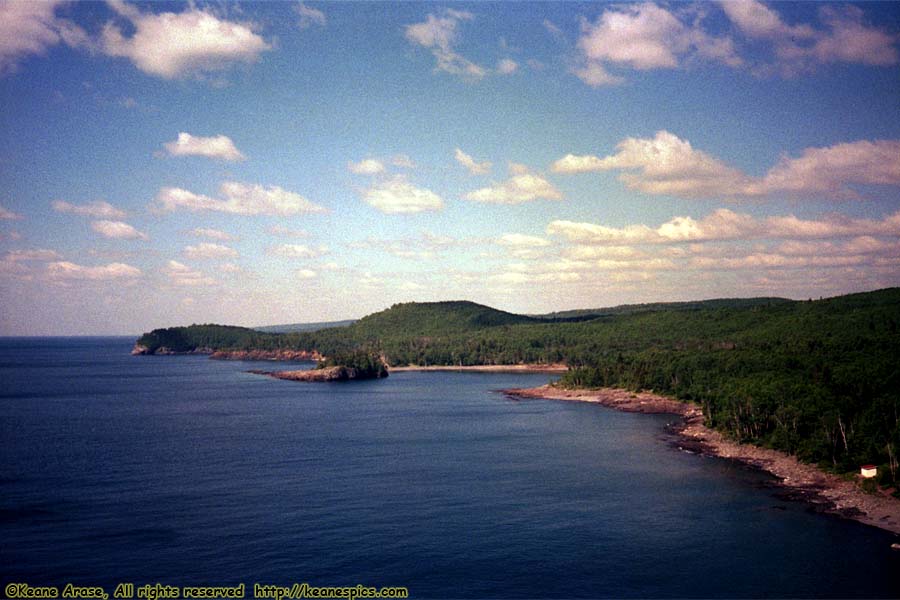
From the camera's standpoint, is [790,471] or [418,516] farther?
[790,471]

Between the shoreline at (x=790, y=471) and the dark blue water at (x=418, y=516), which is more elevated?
the shoreline at (x=790, y=471)

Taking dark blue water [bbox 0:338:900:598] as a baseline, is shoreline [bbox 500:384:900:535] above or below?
above

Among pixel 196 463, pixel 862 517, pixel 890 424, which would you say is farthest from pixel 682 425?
pixel 196 463

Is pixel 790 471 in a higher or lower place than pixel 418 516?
higher

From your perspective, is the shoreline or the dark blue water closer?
the dark blue water
